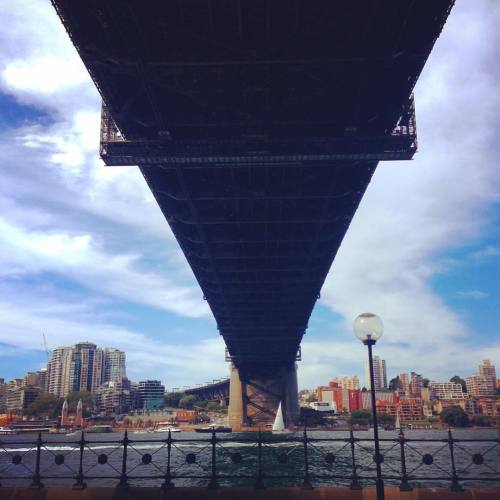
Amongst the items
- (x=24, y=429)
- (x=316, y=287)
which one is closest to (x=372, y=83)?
(x=316, y=287)

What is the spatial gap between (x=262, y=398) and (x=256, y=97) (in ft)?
Result: 246

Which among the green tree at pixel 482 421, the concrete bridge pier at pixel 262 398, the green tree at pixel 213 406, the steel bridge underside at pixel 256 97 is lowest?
the green tree at pixel 482 421

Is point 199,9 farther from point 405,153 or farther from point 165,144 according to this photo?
point 405,153

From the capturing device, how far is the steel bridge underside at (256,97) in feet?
44.2

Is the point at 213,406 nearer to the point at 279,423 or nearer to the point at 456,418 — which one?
the point at 456,418

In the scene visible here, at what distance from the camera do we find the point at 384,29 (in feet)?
45.5

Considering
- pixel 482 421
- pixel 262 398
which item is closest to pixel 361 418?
pixel 482 421

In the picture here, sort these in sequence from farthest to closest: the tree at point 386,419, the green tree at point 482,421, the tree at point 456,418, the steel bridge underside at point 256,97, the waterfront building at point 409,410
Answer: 1. the waterfront building at point 409,410
2. the tree at point 386,419
3. the green tree at point 482,421
4. the tree at point 456,418
5. the steel bridge underside at point 256,97

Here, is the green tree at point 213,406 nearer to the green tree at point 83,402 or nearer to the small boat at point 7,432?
the green tree at point 83,402

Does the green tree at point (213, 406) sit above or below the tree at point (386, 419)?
above

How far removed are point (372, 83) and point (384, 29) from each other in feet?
7.26

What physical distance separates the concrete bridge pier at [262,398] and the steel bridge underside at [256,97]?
5672cm

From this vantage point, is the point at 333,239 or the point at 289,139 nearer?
the point at 289,139

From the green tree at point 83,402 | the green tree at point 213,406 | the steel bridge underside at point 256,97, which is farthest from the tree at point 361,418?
the steel bridge underside at point 256,97
